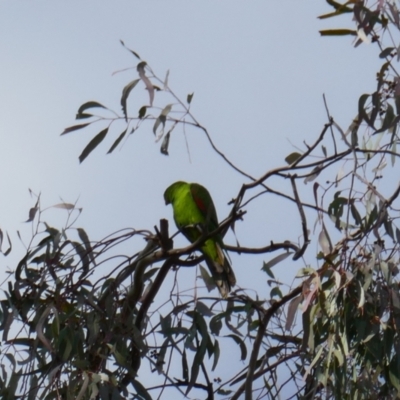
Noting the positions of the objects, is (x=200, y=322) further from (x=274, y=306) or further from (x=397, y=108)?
(x=397, y=108)

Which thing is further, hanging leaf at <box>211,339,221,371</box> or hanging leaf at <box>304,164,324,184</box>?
hanging leaf at <box>211,339,221,371</box>

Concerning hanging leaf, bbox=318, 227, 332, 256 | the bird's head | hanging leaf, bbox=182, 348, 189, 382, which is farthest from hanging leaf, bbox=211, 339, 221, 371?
the bird's head

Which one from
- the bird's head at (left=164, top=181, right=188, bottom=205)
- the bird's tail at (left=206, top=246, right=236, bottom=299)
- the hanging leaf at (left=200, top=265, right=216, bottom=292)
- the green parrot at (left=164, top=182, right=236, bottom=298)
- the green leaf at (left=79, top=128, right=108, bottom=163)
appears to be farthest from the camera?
the bird's head at (left=164, top=181, right=188, bottom=205)

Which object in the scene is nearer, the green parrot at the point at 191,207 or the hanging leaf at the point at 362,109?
the hanging leaf at the point at 362,109

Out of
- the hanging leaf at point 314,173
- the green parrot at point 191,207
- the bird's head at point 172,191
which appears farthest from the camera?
the bird's head at point 172,191

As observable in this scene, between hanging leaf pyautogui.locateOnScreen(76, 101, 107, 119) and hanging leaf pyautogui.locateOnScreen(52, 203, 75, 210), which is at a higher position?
hanging leaf pyautogui.locateOnScreen(76, 101, 107, 119)

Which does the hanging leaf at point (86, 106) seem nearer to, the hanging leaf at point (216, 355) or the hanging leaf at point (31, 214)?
the hanging leaf at point (31, 214)

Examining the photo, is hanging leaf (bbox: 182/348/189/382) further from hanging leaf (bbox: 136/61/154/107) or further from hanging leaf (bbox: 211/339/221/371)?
hanging leaf (bbox: 136/61/154/107)

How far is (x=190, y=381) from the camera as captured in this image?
287cm

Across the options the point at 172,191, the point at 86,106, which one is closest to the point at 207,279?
the point at 86,106

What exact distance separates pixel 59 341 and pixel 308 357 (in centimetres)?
78

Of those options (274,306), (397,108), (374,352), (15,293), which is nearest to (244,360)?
(274,306)

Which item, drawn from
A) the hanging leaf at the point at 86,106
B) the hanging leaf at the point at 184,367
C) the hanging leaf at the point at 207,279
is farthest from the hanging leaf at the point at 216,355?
the hanging leaf at the point at 86,106

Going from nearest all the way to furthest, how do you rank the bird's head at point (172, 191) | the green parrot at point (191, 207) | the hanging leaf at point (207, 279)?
1. the hanging leaf at point (207, 279)
2. the green parrot at point (191, 207)
3. the bird's head at point (172, 191)
